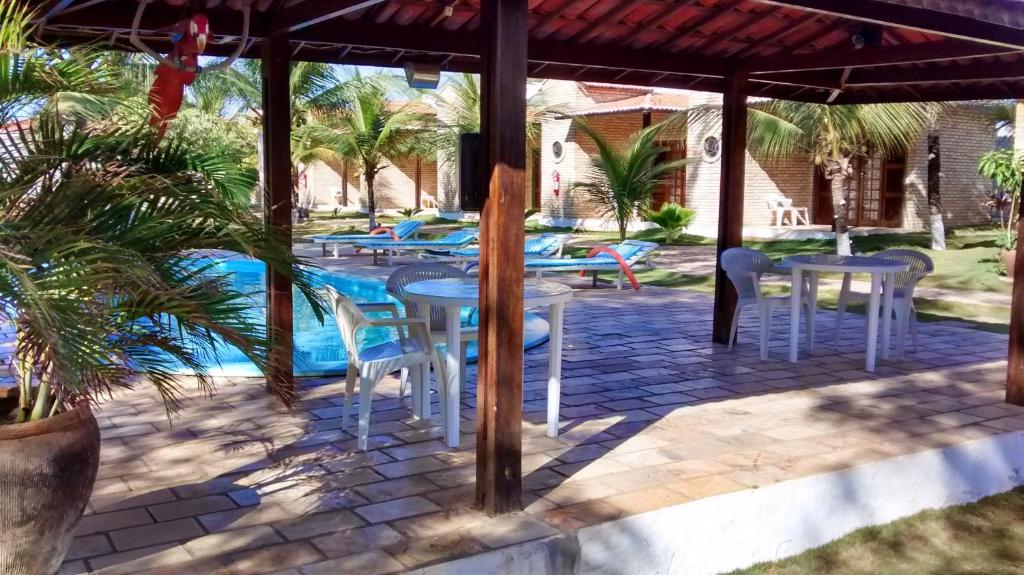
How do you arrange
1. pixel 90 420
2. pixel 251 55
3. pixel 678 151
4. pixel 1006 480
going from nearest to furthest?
pixel 90 420, pixel 1006 480, pixel 251 55, pixel 678 151

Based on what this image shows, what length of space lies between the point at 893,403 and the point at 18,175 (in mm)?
5171

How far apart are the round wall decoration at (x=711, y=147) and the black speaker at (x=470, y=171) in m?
18.8

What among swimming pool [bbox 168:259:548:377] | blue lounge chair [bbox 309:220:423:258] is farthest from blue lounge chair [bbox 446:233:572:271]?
blue lounge chair [bbox 309:220:423:258]

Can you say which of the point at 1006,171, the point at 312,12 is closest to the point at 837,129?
the point at 1006,171

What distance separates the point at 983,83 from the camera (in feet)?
26.9

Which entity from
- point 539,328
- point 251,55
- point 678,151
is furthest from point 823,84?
point 678,151

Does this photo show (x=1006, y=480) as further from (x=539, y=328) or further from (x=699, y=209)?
(x=699, y=209)

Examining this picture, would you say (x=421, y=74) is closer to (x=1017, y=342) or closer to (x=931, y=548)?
(x=1017, y=342)

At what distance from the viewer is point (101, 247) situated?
2781 mm

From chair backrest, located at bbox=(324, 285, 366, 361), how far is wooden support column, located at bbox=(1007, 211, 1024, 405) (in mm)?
4166

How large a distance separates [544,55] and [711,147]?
16.0m

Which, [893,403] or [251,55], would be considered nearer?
[893,403]

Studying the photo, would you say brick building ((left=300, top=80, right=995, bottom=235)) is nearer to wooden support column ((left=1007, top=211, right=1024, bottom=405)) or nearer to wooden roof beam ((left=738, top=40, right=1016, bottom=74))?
wooden roof beam ((left=738, top=40, right=1016, bottom=74))

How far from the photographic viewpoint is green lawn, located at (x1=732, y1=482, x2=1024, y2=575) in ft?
13.3
